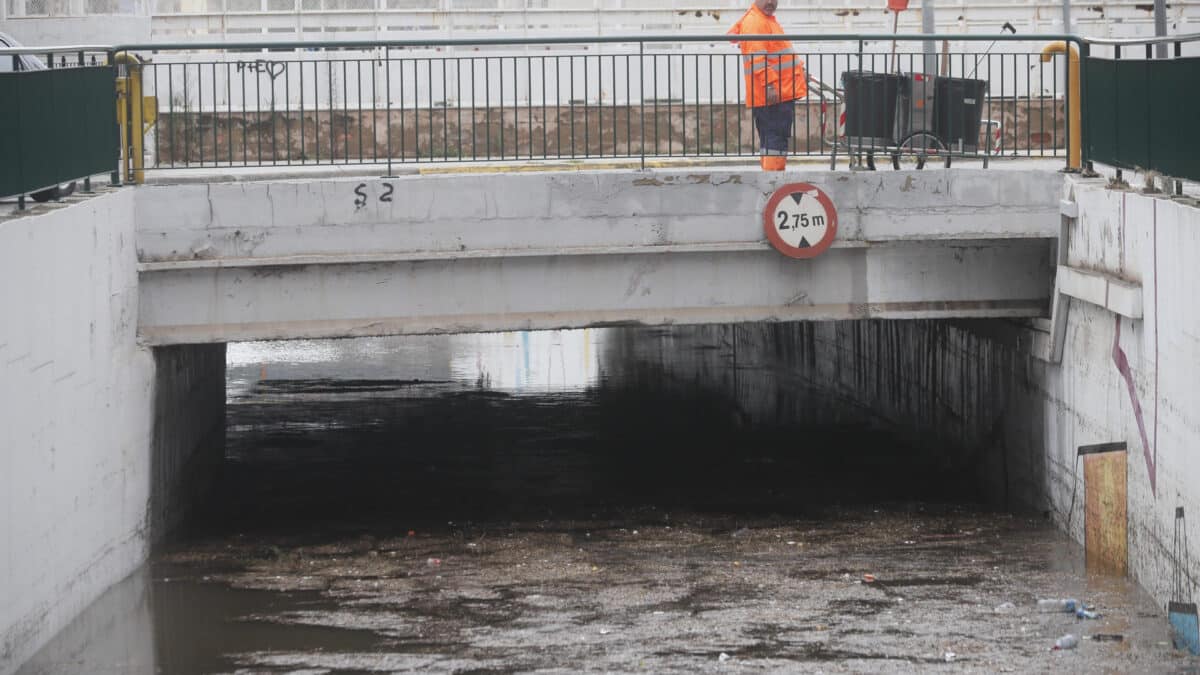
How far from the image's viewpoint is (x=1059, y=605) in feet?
43.2

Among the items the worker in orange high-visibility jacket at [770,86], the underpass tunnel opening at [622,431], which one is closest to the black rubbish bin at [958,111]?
the worker in orange high-visibility jacket at [770,86]

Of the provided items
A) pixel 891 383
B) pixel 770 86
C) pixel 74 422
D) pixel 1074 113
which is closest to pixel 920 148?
pixel 1074 113

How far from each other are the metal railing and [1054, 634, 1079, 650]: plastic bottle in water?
594cm

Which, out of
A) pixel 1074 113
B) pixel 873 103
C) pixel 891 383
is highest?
pixel 873 103

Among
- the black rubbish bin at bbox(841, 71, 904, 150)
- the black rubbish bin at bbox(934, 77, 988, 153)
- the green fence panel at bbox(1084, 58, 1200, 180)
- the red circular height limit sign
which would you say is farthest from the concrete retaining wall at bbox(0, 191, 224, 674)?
the green fence panel at bbox(1084, 58, 1200, 180)

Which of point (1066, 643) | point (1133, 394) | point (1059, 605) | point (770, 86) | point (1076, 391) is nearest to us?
point (1066, 643)

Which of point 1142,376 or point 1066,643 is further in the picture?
point 1142,376

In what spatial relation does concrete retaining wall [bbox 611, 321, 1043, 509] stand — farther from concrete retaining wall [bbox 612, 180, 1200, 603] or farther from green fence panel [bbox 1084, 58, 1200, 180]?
green fence panel [bbox 1084, 58, 1200, 180]

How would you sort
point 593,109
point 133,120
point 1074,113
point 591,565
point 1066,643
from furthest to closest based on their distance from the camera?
point 593,109 < point 1074,113 < point 133,120 < point 591,565 < point 1066,643

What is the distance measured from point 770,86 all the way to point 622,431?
820 centimetres

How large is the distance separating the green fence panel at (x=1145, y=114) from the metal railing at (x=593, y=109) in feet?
2.73

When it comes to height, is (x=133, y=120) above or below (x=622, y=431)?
above

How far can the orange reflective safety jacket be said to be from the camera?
16.9 metres

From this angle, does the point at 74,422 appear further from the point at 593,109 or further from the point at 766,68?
the point at 593,109
